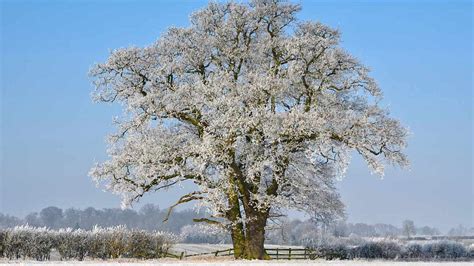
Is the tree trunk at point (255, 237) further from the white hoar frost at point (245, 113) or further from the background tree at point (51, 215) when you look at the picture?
the background tree at point (51, 215)

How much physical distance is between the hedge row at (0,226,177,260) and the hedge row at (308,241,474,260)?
35.4 feet

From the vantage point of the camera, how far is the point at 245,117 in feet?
102

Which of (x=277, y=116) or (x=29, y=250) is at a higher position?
(x=277, y=116)

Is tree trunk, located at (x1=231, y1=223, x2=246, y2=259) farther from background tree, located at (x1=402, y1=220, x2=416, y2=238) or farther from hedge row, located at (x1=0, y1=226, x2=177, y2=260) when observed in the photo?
background tree, located at (x1=402, y1=220, x2=416, y2=238)

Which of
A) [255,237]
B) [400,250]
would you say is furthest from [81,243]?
[400,250]

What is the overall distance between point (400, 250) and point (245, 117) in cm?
2234

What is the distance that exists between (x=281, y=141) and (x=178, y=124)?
5.96m

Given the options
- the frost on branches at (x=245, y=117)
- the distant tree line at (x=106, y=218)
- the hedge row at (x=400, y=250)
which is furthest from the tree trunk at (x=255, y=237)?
the distant tree line at (x=106, y=218)

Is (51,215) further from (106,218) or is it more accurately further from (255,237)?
(255,237)

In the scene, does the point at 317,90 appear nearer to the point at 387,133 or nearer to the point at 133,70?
the point at 387,133

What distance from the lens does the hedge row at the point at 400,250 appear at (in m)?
45.2

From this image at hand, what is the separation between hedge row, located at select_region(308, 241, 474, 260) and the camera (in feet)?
148

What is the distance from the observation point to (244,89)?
104 ft

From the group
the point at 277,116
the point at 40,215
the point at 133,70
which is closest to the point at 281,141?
the point at 277,116
